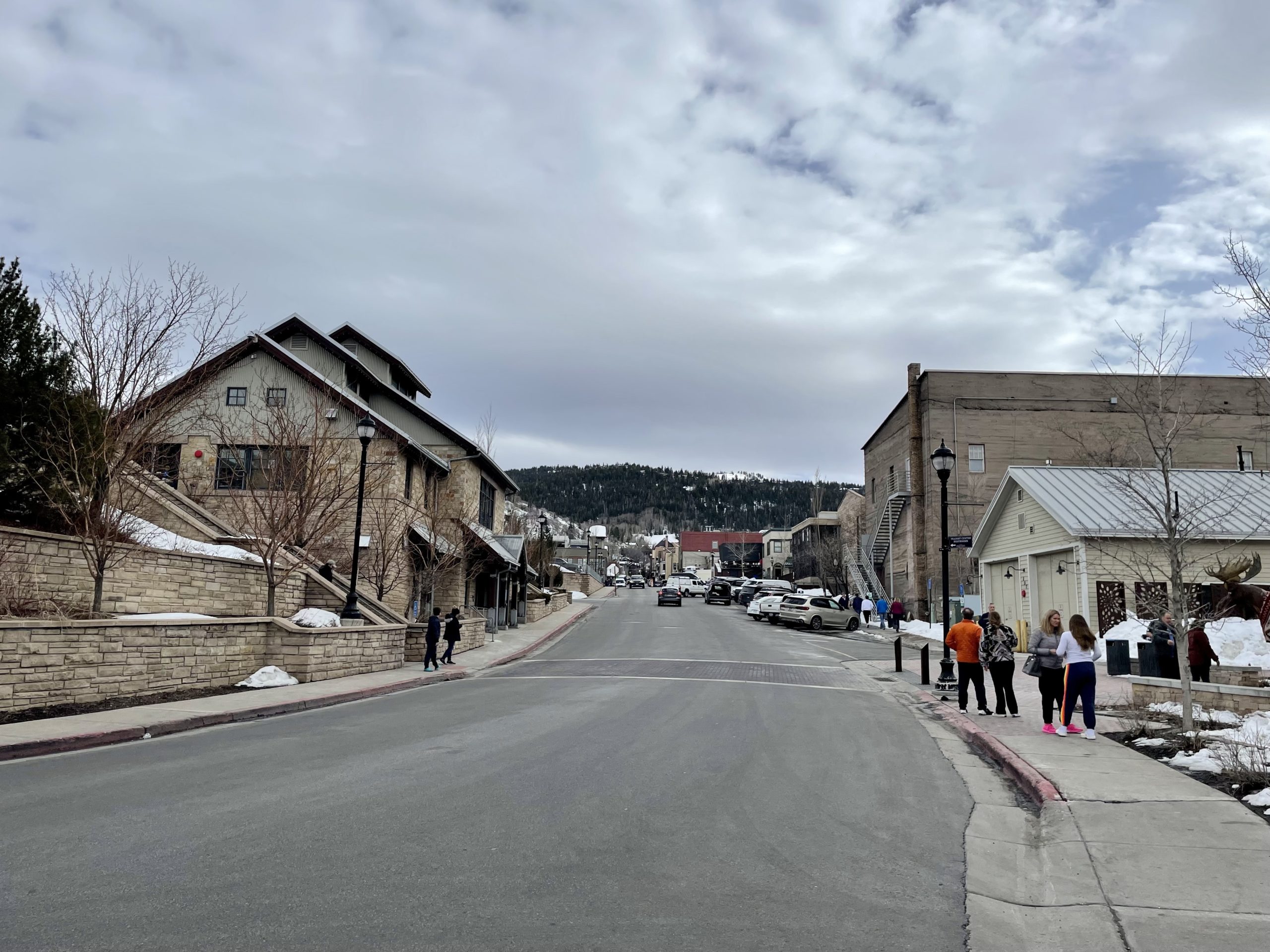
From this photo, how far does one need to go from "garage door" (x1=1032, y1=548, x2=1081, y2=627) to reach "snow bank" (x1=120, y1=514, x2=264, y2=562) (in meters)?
21.8

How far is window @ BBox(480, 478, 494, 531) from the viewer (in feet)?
134

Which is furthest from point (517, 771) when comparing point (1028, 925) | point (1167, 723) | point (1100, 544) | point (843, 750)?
point (1100, 544)

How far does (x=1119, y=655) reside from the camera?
1903 cm

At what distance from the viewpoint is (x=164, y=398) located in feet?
59.3

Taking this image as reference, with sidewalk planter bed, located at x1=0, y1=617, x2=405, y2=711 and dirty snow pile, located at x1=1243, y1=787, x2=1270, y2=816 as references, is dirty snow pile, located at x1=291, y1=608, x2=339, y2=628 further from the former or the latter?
dirty snow pile, located at x1=1243, y1=787, x2=1270, y2=816

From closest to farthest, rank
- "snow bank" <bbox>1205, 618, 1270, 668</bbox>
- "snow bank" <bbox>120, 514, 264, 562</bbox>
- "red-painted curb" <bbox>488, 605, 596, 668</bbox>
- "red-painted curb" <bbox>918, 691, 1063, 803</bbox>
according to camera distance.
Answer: "red-painted curb" <bbox>918, 691, 1063, 803</bbox>, "snow bank" <bbox>1205, 618, 1270, 668</bbox>, "snow bank" <bbox>120, 514, 264, 562</bbox>, "red-painted curb" <bbox>488, 605, 596, 668</bbox>

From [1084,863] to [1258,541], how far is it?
24095 mm

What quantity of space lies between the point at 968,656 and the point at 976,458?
34.3 metres

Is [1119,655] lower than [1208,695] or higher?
higher

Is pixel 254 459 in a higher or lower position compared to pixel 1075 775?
higher

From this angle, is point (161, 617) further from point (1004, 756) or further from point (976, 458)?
point (976, 458)

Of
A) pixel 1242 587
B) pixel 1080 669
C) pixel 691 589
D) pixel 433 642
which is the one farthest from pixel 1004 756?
pixel 691 589

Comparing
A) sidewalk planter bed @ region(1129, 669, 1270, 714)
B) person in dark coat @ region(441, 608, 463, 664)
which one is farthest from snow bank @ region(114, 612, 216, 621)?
sidewalk planter bed @ region(1129, 669, 1270, 714)

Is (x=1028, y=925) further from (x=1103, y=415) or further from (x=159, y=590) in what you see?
(x=1103, y=415)
